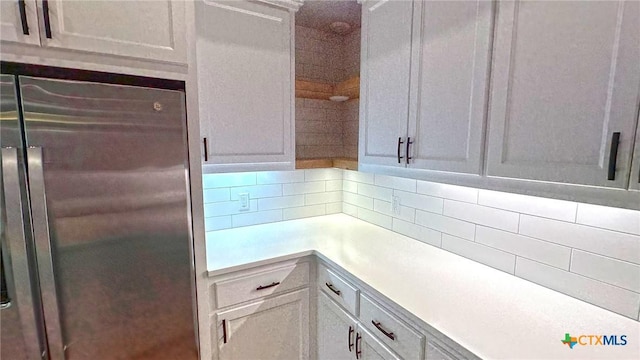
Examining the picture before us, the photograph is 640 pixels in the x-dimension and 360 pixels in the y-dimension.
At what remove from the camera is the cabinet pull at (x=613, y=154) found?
0.74 m

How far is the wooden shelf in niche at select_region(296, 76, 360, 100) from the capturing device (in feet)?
5.79

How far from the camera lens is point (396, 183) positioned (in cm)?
185

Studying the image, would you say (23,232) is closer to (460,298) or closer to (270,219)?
(270,219)

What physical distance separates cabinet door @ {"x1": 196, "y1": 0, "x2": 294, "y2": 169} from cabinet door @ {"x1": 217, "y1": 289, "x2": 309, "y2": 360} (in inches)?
28.9

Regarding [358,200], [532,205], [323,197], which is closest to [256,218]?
[323,197]

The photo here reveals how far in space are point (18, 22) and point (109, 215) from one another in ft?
2.18

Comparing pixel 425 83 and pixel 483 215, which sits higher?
pixel 425 83

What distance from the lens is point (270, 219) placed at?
81.4 inches

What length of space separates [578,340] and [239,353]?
1.37m

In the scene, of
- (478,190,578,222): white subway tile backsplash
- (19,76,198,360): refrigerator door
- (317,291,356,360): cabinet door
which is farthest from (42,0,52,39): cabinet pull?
(478,190,578,222): white subway tile backsplash

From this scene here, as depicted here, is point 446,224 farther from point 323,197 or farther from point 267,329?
point 267,329

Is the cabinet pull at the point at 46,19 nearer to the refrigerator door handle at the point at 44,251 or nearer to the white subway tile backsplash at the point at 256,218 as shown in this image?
the refrigerator door handle at the point at 44,251

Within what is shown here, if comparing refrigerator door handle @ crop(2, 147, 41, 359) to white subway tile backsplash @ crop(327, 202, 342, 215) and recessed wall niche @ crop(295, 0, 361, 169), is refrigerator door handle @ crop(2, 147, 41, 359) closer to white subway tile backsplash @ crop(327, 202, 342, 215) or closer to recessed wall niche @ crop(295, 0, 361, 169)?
recessed wall niche @ crop(295, 0, 361, 169)

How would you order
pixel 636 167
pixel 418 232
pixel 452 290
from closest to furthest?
pixel 636 167 < pixel 452 290 < pixel 418 232
